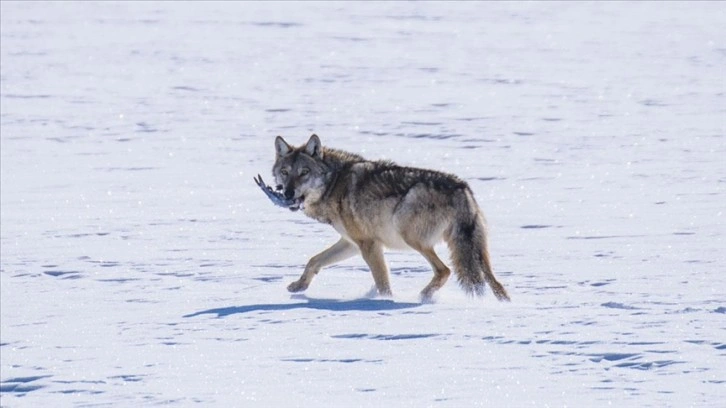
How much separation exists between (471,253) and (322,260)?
4.18 ft

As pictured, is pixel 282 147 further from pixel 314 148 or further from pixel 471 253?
pixel 471 253

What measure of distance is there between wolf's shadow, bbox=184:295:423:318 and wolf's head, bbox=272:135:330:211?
2.52 ft

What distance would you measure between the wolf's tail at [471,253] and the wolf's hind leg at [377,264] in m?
0.56

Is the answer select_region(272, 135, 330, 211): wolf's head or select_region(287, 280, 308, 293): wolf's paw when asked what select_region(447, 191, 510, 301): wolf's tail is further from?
select_region(287, 280, 308, 293): wolf's paw

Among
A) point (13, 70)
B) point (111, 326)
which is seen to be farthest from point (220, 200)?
point (13, 70)

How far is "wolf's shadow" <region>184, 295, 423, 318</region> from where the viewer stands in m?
7.81

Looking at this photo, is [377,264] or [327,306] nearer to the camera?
[327,306]

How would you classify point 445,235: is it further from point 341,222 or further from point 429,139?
point 429,139

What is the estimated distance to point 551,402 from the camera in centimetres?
543

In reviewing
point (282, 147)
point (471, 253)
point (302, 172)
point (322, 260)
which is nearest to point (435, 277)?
point (471, 253)

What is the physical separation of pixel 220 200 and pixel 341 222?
5032 mm

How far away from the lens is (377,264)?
330 inches

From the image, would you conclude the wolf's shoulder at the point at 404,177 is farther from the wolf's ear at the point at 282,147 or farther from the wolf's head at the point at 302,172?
the wolf's ear at the point at 282,147

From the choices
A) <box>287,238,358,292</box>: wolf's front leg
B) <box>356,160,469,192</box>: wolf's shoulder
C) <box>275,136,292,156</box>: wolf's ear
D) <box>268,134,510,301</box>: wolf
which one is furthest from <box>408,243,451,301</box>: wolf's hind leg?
<box>275,136,292,156</box>: wolf's ear
